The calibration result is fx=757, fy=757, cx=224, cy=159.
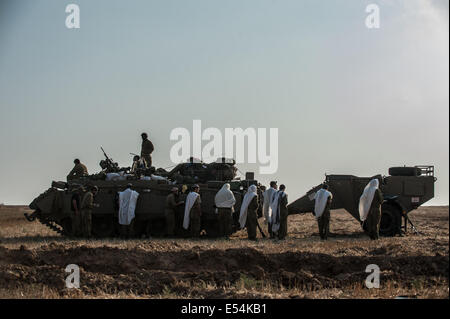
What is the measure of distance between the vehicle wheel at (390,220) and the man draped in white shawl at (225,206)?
4.84 meters

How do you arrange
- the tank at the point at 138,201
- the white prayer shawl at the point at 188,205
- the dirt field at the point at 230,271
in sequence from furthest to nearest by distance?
1. the tank at the point at 138,201
2. the white prayer shawl at the point at 188,205
3. the dirt field at the point at 230,271

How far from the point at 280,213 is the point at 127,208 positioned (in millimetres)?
5295

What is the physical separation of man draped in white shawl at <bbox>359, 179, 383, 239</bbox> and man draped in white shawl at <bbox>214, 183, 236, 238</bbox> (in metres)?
4.16

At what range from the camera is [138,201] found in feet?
84.0

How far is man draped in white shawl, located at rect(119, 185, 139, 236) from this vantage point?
2497 centimetres

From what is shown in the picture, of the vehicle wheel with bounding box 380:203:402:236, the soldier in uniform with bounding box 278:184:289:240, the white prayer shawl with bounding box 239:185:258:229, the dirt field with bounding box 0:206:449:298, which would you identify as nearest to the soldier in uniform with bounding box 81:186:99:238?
the white prayer shawl with bounding box 239:185:258:229

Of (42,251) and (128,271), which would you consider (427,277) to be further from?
(42,251)

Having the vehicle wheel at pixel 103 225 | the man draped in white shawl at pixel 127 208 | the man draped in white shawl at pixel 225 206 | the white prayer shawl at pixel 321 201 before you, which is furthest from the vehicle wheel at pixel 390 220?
the vehicle wheel at pixel 103 225

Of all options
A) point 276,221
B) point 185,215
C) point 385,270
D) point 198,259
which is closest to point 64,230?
point 185,215

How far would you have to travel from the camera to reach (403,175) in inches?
1001

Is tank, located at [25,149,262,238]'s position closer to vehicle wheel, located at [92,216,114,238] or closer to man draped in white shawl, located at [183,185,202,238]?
vehicle wheel, located at [92,216,114,238]

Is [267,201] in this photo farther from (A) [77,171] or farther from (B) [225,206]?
(A) [77,171]

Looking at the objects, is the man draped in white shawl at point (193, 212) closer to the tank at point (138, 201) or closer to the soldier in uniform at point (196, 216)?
the soldier in uniform at point (196, 216)

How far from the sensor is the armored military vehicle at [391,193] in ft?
79.8
